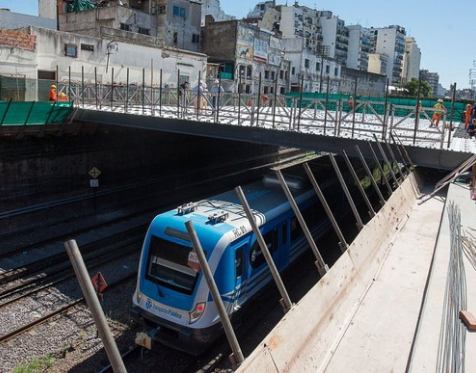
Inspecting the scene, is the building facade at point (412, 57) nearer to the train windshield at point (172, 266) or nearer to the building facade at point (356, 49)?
the building facade at point (356, 49)

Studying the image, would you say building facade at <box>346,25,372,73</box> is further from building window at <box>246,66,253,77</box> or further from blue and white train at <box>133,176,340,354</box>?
blue and white train at <box>133,176,340,354</box>

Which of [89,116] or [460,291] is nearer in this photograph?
[460,291]

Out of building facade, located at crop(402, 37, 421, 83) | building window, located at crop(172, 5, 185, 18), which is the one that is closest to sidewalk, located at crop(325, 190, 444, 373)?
building window, located at crop(172, 5, 185, 18)

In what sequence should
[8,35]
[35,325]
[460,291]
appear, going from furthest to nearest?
1. [8,35]
2. [35,325]
3. [460,291]

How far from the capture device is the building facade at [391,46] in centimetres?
10906

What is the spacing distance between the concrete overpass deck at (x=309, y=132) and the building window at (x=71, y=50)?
33.3ft

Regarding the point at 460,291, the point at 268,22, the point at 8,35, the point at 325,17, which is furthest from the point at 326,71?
the point at 460,291

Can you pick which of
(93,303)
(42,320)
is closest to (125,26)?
(42,320)

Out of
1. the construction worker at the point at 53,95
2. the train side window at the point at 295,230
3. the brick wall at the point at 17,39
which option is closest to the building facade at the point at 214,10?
the brick wall at the point at 17,39

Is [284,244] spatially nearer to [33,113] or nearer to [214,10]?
[33,113]

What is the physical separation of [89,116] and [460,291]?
17855mm

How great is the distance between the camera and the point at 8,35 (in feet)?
80.2

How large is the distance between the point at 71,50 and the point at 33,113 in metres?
10.9

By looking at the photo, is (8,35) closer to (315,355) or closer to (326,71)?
(315,355)
